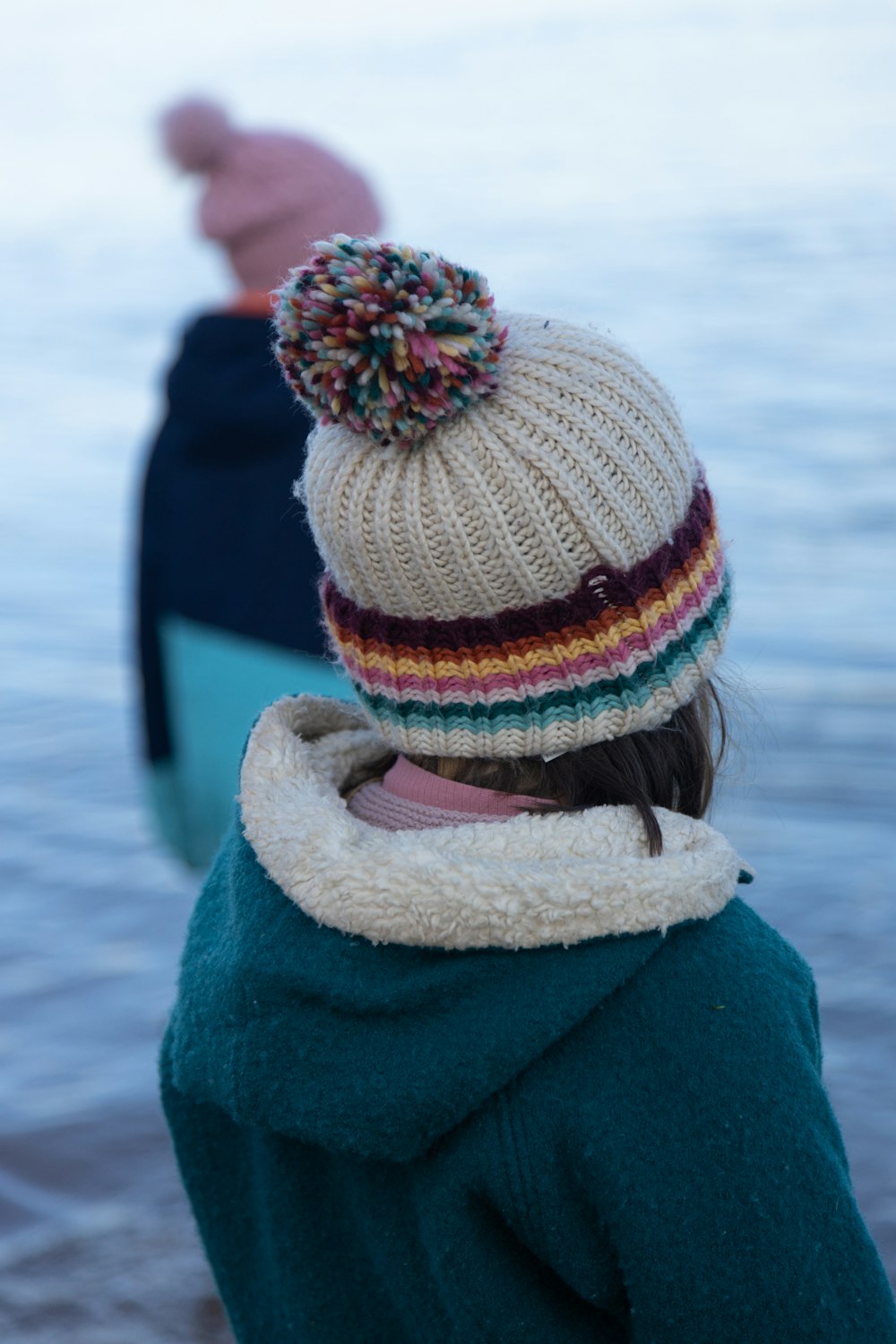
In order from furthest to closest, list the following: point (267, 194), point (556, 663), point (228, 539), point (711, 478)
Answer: point (711, 478) < point (267, 194) < point (228, 539) < point (556, 663)

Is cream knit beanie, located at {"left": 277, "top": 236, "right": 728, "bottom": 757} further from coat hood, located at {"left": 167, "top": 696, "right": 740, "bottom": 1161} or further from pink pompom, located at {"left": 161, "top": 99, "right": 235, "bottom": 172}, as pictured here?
pink pompom, located at {"left": 161, "top": 99, "right": 235, "bottom": 172}

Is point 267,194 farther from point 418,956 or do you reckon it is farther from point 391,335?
point 418,956

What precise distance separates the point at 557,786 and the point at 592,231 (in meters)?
13.5

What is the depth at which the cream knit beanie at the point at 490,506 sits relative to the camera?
3.90 ft

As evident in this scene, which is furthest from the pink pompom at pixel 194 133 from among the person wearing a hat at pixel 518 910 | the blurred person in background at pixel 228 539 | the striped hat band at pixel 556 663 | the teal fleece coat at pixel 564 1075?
the teal fleece coat at pixel 564 1075

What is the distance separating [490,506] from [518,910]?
33 cm

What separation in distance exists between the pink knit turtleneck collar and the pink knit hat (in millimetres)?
2025

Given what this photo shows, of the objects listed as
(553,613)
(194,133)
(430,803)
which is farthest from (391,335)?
(194,133)

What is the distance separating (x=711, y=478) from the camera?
6977 millimetres

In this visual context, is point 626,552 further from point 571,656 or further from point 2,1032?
point 2,1032

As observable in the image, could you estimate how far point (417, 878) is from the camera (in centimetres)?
113

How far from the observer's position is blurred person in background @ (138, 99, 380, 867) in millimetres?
2820

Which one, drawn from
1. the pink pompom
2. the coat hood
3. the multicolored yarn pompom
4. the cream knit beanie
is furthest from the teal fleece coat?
Answer: the pink pompom

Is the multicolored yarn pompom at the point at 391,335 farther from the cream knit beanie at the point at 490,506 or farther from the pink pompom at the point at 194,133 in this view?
the pink pompom at the point at 194,133
